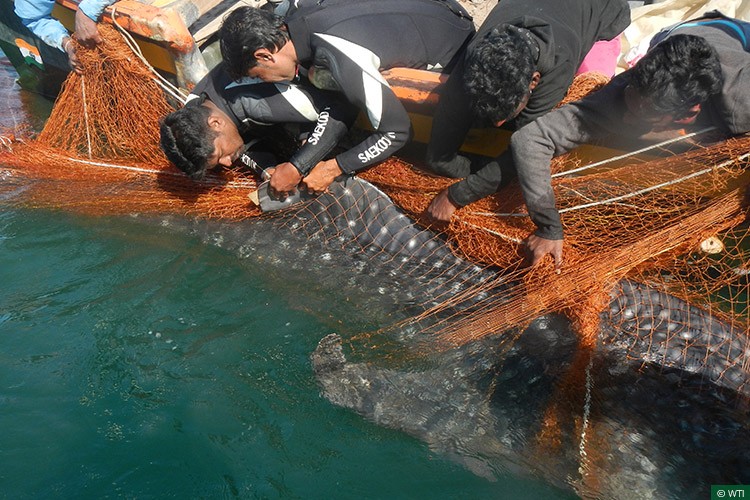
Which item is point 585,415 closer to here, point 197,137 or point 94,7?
point 197,137

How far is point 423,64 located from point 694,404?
268 centimetres

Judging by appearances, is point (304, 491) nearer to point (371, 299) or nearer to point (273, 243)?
point (371, 299)

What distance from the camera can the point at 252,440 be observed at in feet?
10.6

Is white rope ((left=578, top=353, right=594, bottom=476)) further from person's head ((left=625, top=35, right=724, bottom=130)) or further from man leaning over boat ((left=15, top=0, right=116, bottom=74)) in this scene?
man leaning over boat ((left=15, top=0, right=116, bottom=74))

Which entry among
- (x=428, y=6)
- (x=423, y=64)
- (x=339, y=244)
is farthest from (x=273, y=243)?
(x=428, y=6)

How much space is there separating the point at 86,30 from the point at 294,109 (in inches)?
89.6

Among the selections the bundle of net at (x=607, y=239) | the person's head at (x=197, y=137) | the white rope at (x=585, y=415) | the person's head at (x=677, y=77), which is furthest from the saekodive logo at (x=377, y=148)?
the white rope at (x=585, y=415)

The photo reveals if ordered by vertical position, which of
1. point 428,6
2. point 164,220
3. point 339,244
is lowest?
point 339,244

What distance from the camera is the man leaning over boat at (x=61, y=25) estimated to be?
5.16m

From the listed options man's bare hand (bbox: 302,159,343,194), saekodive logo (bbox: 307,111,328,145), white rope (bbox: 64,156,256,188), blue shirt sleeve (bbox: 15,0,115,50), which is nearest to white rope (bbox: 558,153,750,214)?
man's bare hand (bbox: 302,159,343,194)

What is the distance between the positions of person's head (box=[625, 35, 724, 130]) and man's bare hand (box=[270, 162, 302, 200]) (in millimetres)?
2186

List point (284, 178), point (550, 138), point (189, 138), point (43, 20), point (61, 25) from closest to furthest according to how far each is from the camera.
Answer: point (550, 138), point (189, 138), point (284, 178), point (61, 25), point (43, 20)

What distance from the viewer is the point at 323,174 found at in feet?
13.8

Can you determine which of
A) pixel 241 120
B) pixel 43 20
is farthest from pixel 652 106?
pixel 43 20
